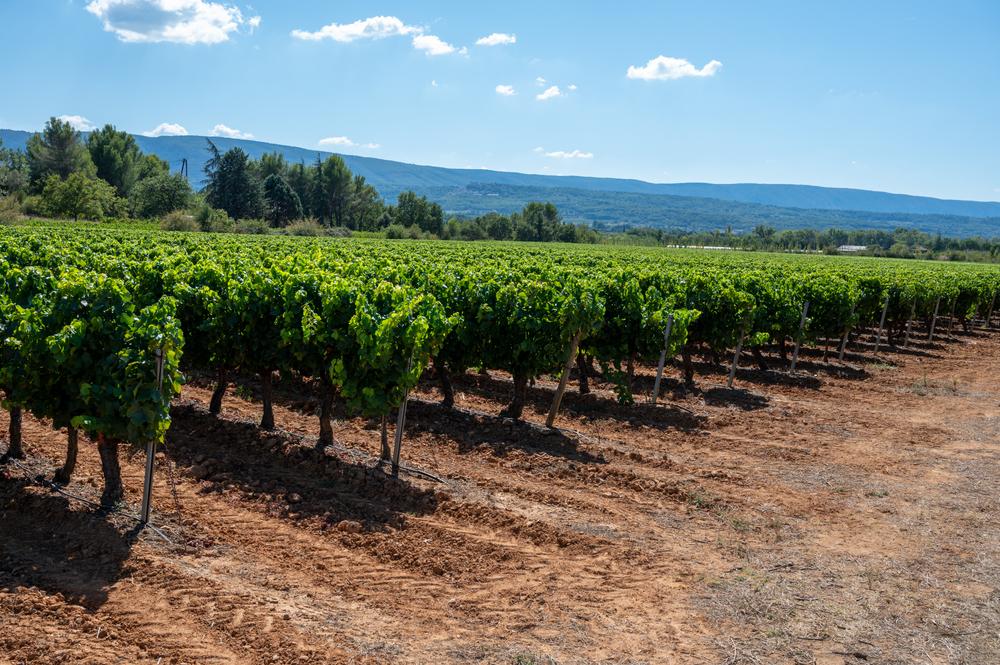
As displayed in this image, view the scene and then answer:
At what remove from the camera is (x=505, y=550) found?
8.55 meters

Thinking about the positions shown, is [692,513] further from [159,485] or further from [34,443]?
[34,443]

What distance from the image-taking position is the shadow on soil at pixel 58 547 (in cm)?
708

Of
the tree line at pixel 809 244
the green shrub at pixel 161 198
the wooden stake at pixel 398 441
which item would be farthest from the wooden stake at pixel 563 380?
the tree line at pixel 809 244

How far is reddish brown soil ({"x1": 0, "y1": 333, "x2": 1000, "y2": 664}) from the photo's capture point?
6.70 m

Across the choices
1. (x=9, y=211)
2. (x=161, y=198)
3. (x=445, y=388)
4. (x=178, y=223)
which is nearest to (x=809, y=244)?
(x=161, y=198)

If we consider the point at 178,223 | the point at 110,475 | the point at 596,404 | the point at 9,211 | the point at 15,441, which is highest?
the point at 178,223

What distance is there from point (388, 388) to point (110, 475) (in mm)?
3783

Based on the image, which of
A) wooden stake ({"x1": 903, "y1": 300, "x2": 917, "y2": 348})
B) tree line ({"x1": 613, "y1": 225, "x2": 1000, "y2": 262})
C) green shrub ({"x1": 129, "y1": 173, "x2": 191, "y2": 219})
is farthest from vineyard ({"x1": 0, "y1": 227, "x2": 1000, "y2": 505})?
tree line ({"x1": 613, "y1": 225, "x2": 1000, "y2": 262})

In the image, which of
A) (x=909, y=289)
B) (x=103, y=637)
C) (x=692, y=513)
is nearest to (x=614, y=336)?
(x=692, y=513)

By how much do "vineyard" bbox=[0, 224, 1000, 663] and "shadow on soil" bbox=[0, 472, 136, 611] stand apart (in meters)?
0.50

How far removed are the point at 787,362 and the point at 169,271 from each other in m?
18.8

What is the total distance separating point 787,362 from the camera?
23.7 m

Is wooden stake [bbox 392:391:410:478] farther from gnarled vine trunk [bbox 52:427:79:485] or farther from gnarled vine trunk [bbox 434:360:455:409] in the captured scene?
gnarled vine trunk [bbox 52:427:79:485]

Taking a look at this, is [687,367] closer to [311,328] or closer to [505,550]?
[311,328]
